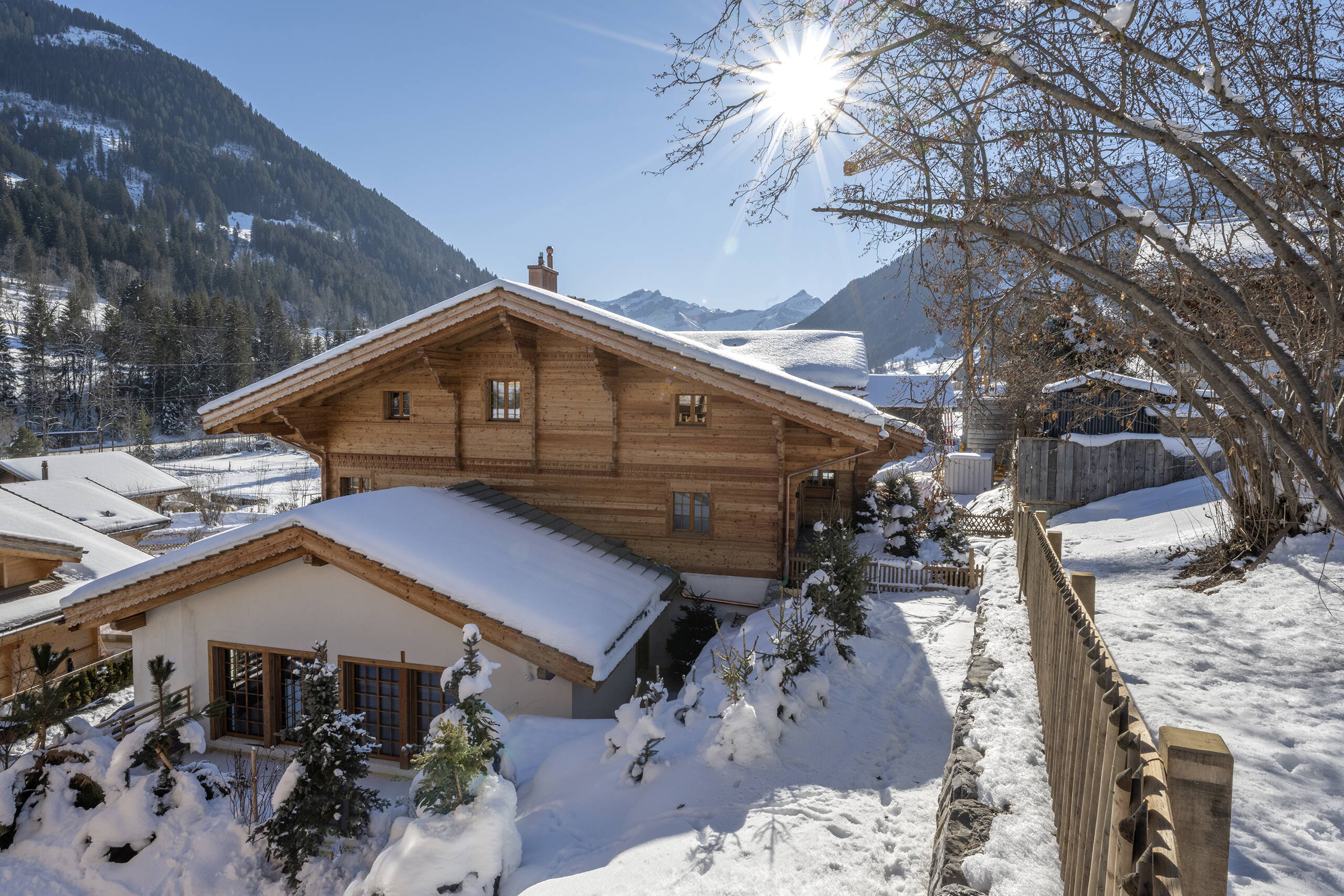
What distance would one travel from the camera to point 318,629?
1027cm

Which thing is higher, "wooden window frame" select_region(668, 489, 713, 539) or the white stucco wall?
"wooden window frame" select_region(668, 489, 713, 539)

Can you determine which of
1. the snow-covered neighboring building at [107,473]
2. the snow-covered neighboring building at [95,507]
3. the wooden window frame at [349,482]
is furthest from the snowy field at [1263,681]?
the snow-covered neighboring building at [107,473]

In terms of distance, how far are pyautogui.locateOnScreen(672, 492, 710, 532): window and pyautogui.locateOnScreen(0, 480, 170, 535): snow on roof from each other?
1080 inches

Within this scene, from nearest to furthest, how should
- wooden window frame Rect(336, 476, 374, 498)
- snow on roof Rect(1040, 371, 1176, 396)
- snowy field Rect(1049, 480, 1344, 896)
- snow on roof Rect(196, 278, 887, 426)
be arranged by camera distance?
snowy field Rect(1049, 480, 1344, 896) < snow on roof Rect(196, 278, 887, 426) < snow on roof Rect(1040, 371, 1176, 396) < wooden window frame Rect(336, 476, 374, 498)

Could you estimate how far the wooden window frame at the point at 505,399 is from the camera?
15.0 meters

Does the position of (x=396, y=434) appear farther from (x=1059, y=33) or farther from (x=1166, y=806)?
Answer: (x=1166, y=806)

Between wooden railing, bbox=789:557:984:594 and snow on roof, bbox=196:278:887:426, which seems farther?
wooden railing, bbox=789:557:984:594

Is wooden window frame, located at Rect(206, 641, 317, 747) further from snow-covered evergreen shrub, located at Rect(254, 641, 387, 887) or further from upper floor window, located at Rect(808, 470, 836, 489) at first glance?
upper floor window, located at Rect(808, 470, 836, 489)

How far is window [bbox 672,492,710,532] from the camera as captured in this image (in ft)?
46.8

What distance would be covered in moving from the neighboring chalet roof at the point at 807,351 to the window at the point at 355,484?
426 inches

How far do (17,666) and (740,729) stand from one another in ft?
67.1

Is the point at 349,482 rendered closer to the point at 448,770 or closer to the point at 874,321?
the point at 448,770

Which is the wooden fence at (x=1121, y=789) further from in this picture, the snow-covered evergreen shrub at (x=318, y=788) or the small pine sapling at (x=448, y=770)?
the snow-covered evergreen shrub at (x=318, y=788)

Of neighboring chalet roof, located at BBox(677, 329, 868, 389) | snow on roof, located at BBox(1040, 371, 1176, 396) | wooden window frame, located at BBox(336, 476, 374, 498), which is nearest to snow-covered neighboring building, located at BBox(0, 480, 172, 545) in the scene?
wooden window frame, located at BBox(336, 476, 374, 498)
